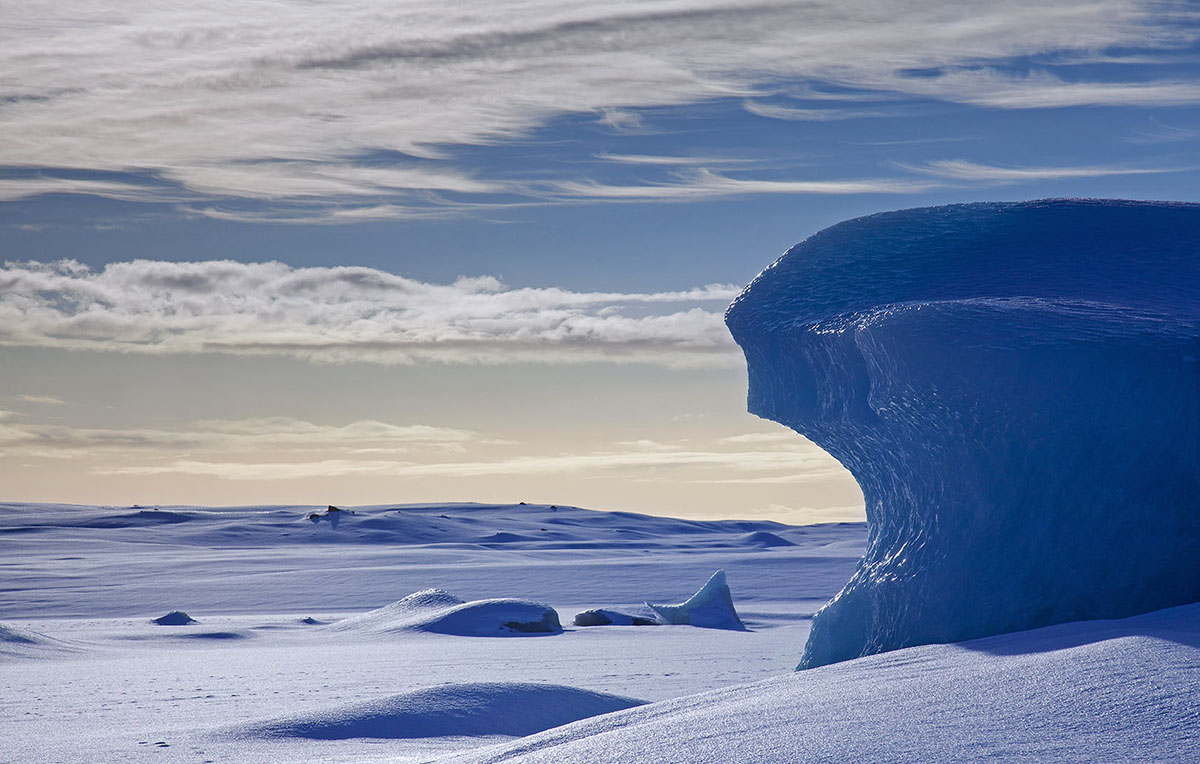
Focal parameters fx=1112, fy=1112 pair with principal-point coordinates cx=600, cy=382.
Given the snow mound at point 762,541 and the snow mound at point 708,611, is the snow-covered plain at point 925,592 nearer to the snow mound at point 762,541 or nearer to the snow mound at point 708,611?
the snow mound at point 708,611

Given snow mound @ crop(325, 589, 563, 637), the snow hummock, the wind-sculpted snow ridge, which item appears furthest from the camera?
snow mound @ crop(325, 589, 563, 637)

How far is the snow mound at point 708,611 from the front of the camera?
1055cm

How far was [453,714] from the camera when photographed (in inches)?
187

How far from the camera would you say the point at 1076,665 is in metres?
2.99

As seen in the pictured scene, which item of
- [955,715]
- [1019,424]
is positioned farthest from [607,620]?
[955,715]

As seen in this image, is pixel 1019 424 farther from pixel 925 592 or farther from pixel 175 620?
pixel 175 620

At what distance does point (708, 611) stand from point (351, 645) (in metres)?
3.57

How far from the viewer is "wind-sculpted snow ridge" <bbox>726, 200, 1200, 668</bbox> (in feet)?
14.7

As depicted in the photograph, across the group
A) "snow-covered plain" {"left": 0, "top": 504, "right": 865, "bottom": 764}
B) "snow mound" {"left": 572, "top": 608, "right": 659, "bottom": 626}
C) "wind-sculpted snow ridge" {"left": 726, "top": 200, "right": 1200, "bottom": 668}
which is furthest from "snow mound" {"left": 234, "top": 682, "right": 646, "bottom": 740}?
"snow mound" {"left": 572, "top": 608, "right": 659, "bottom": 626}

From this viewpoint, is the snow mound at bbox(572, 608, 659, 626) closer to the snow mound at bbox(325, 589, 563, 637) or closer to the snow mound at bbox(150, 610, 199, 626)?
the snow mound at bbox(325, 589, 563, 637)

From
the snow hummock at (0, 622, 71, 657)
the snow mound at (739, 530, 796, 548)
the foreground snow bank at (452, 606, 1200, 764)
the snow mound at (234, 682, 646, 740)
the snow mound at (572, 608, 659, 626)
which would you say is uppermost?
the foreground snow bank at (452, 606, 1200, 764)

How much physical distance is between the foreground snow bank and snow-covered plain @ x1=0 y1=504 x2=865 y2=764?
132 centimetres

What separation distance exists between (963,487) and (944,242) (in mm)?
1443

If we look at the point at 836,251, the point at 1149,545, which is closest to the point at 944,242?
the point at 836,251
